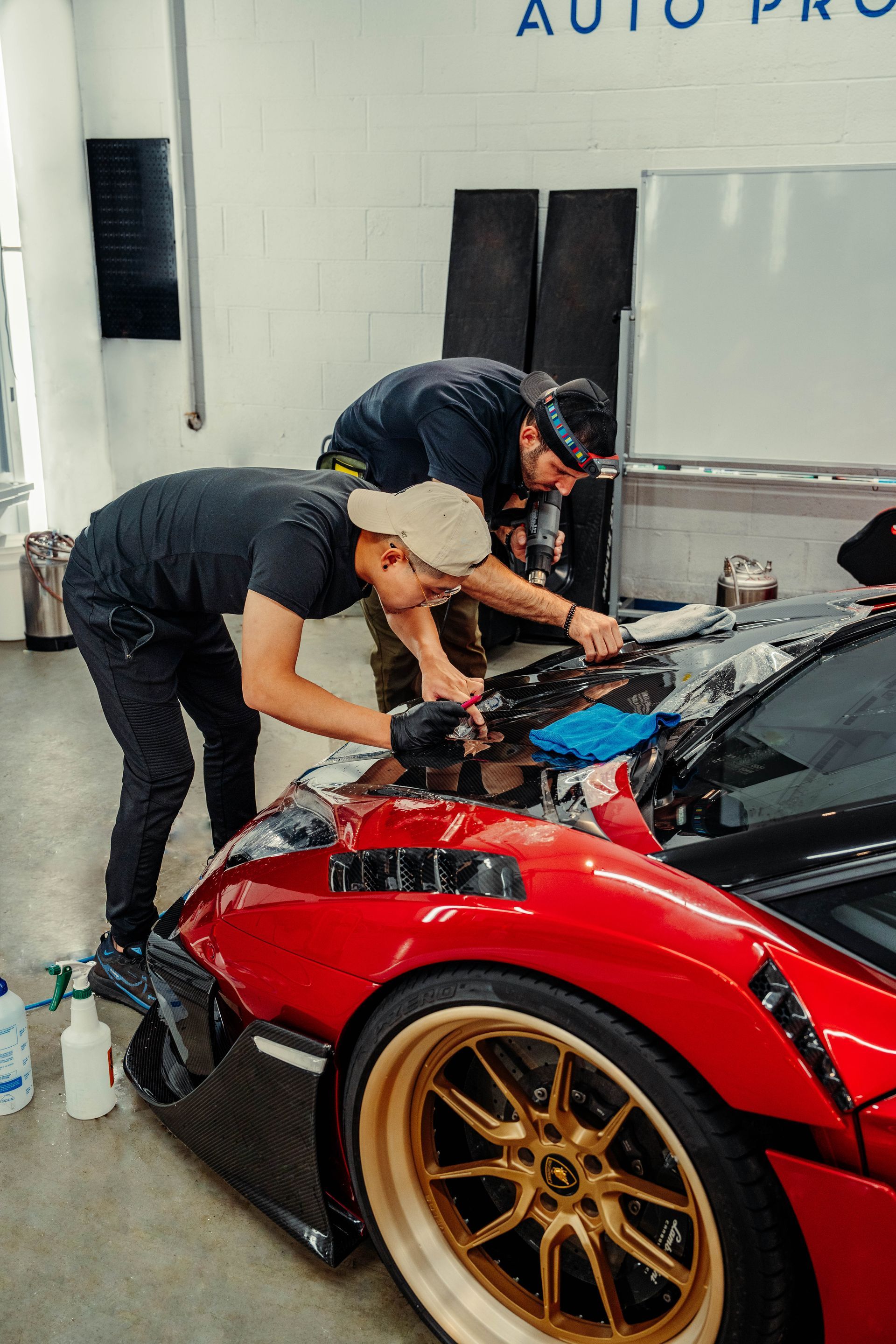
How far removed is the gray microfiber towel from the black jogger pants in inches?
38.9

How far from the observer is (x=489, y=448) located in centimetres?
280

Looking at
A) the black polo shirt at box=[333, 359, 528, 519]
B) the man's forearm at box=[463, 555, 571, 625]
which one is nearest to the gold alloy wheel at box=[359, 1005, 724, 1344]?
the man's forearm at box=[463, 555, 571, 625]

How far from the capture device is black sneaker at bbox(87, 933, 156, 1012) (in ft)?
Result: 7.87

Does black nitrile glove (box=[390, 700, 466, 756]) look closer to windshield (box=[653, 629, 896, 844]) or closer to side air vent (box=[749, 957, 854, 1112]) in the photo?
windshield (box=[653, 629, 896, 844])

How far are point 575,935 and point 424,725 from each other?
68 cm

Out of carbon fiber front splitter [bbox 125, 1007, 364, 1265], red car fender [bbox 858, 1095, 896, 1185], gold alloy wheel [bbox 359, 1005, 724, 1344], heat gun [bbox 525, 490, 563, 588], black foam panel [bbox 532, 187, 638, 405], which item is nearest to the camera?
red car fender [bbox 858, 1095, 896, 1185]

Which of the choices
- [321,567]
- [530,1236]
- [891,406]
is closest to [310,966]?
[530,1236]

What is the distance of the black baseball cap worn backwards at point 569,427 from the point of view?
263 cm

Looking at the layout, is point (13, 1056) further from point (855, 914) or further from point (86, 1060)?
point (855, 914)

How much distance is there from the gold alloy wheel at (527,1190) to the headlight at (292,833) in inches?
14.9

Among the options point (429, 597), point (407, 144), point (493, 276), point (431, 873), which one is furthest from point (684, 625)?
point (407, 144)

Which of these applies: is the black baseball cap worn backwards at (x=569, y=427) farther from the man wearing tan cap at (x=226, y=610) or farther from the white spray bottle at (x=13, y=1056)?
the white spray bottle at (x=13, y=1056)

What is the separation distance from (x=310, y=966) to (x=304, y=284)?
4984 millimetres

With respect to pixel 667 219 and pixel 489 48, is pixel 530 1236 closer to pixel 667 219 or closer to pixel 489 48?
pixel 667 219
